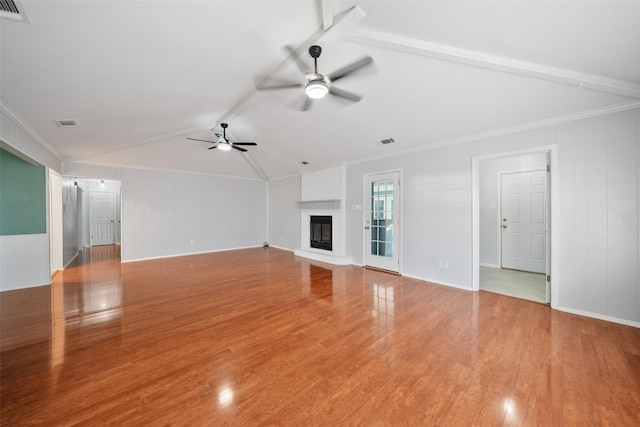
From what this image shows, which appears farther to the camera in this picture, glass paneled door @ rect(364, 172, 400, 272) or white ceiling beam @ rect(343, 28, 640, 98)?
glass paneled door @ rect(364, 172, 400, 272)

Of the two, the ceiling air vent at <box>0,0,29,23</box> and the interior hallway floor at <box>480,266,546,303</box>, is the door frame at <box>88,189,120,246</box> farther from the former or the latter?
the interior hallway floor at <box>480,266,546,303</box>

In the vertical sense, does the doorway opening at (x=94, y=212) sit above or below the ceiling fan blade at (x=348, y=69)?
below

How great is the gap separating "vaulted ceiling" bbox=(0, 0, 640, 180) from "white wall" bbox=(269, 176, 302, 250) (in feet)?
11.9

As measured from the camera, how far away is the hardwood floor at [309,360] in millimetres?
1547

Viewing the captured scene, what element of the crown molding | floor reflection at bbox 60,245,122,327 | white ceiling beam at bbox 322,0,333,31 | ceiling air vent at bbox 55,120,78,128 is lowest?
floor reflection at bbox 60,245,122,327

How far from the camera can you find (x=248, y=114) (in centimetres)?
427

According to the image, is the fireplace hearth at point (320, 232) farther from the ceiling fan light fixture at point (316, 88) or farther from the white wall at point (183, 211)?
the ceiling fan light fixture at point (316, 88)

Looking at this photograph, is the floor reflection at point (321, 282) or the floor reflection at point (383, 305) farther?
the floor reflection at point (321, 282)

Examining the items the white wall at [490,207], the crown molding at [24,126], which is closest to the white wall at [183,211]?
the crown molding at [24,126]

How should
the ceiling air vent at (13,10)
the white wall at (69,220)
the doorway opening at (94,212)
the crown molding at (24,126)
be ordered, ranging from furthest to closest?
the doorway opening at (94,212), the white wall at (69,220), the crown molding at (24,126), the ceiling air vent at (13,10)

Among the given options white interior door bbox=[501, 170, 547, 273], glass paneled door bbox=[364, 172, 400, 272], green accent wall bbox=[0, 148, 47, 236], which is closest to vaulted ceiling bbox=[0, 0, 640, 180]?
green accent wall bbox=[0, 148, 47, 236]

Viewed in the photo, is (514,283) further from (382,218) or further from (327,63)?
(327,63)

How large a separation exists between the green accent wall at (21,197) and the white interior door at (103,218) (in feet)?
17.6

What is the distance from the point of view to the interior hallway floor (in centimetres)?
369
